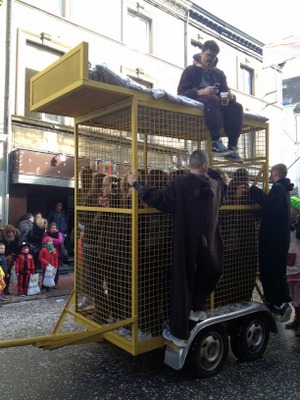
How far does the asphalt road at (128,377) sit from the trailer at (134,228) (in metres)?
0.20

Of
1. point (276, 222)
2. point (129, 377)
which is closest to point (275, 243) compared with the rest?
point (276, 222)

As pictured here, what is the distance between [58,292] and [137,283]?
16.1ft

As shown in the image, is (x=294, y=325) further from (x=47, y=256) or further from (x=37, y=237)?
(x=37, y=237)

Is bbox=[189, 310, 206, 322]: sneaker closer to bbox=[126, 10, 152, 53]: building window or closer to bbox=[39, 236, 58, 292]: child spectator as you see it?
bbox=[39, 236, 58, 292]: child spectator

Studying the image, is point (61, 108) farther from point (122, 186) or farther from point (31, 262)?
point (31, 262)

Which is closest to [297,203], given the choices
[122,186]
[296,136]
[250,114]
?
[250,114]

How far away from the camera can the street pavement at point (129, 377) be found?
3600 mm

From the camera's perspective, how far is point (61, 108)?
4.19 metres

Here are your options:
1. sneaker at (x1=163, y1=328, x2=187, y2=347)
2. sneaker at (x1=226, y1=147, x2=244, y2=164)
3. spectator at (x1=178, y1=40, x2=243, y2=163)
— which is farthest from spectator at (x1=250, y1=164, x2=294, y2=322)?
sneaker at (x1=163, y1=328, x2=187, y2=347)

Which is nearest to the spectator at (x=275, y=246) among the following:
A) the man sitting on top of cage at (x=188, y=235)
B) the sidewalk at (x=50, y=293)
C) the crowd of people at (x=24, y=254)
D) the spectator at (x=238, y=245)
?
the spectator at (x=238, y=245)

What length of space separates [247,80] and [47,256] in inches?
599

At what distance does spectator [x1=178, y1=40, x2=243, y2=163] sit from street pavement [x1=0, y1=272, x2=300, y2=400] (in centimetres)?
239

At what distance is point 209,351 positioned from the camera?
13.0ft

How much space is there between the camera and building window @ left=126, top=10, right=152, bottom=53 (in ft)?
46.5
